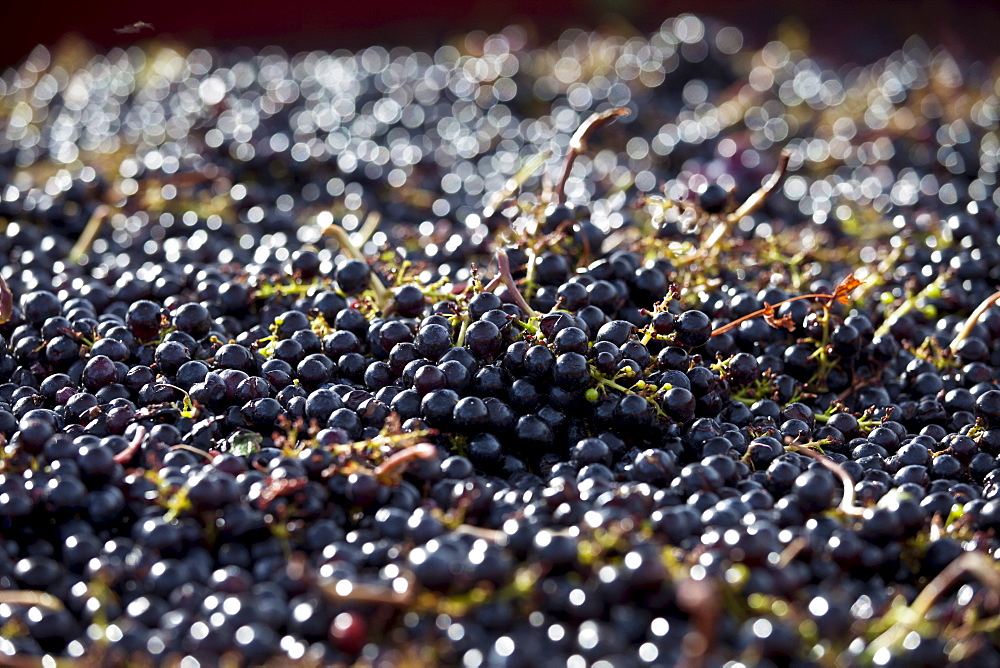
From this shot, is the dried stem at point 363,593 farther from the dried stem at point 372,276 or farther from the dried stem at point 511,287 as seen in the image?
the dried stem at point 372,276

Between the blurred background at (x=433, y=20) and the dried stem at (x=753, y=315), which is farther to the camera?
the blurred background at (x=433, y=20)

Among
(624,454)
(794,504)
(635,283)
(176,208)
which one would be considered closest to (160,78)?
(176,208)

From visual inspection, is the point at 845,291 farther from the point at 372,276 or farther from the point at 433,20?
the point at 433,20

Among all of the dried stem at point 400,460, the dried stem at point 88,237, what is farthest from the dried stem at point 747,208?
the dried stem at point 88,237

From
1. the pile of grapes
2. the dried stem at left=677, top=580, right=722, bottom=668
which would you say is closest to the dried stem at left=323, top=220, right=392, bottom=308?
the pile of grapes

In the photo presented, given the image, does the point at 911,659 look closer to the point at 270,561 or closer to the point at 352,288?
the point at 270,561

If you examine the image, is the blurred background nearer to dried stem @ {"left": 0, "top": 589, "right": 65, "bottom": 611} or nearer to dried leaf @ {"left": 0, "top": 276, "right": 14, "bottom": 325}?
dried leaf @ {"left": 0, "top": 276, "right": 14, "bottom": 325}

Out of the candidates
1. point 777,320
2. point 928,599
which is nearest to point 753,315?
point 777,320
